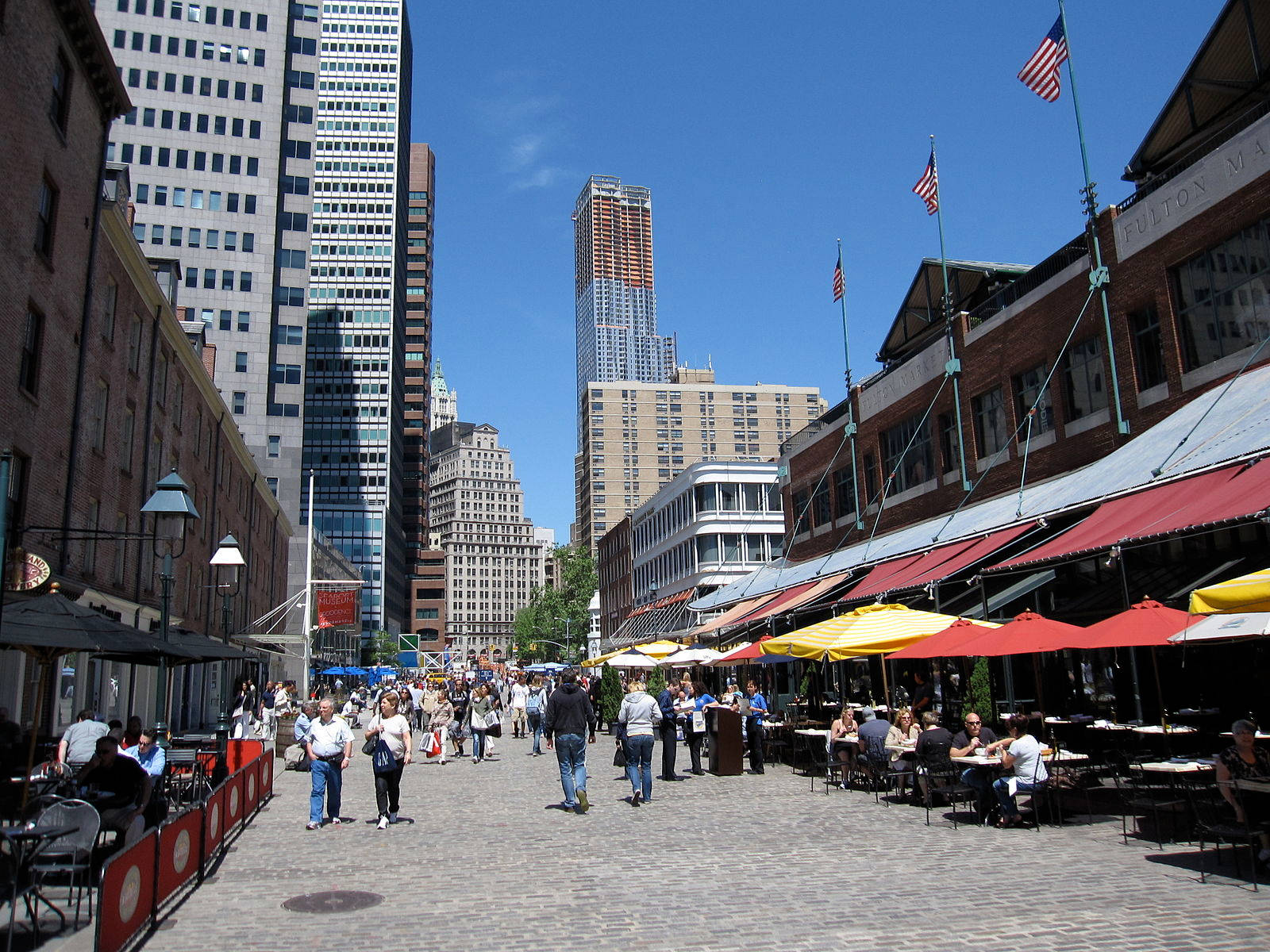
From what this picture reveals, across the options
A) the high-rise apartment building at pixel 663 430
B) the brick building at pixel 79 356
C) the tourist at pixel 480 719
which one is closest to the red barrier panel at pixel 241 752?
the brick building at pixel 79 356

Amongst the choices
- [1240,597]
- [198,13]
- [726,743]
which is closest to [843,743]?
[726,743]

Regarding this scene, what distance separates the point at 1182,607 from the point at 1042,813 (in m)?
4.82

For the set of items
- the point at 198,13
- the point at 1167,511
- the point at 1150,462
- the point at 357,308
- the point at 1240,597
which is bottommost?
the point at 1240,597

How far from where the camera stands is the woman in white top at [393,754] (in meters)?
13.8

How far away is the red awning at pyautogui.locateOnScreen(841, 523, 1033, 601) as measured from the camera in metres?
20.3

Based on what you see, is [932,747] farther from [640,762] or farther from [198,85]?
[198,85]

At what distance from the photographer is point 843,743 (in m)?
17.5

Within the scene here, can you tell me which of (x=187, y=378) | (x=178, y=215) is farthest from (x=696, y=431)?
(x=187, y=378)

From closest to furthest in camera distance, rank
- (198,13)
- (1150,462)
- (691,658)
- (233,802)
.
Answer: (233,802) → (1150,462) → (691,658) → (198,13)

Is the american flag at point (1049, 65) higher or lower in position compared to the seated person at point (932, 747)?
higher

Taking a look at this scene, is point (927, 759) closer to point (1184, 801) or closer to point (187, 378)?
point (1184, 801)

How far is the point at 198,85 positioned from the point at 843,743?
81523 millimetres

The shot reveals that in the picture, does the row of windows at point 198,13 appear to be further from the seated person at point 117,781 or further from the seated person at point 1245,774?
the seated person at point 1245,774

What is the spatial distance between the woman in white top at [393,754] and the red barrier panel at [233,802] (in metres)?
1.80
